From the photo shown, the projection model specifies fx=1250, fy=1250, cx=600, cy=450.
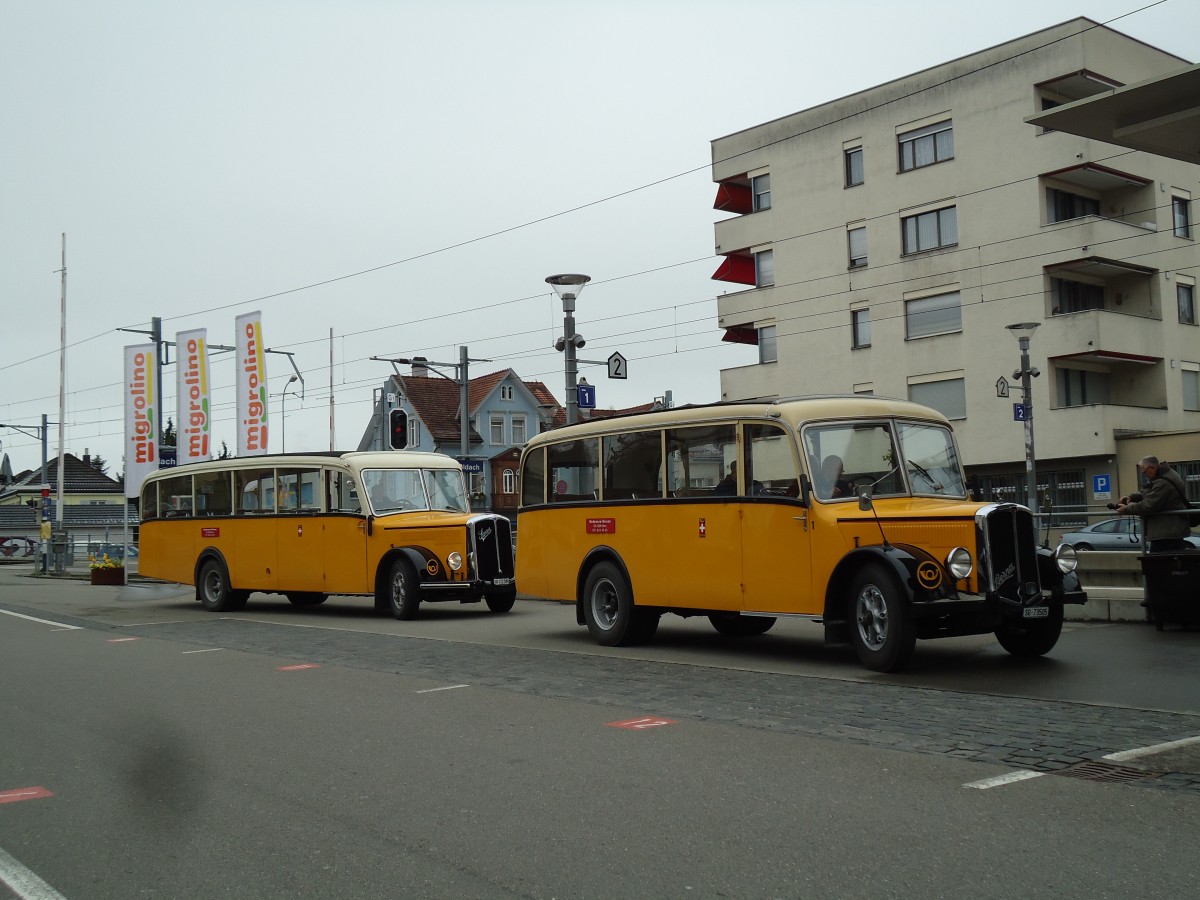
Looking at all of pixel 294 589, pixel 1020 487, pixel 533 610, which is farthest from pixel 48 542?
pixel 1020 487

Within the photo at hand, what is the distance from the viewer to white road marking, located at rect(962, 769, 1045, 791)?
6392mm

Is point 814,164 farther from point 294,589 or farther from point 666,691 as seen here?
point 666,691

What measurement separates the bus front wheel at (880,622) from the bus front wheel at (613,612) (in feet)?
10.8

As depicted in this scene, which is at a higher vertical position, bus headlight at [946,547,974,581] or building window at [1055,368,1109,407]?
building window at [1055,368,1109,407]

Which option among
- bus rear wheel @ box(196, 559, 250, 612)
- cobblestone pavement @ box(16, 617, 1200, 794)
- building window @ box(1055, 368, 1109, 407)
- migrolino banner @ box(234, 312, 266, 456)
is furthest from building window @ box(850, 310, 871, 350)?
cobblestone pavement @ box(16, 617, 1200, 794)

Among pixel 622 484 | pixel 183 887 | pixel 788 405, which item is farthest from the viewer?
pixel 622 484

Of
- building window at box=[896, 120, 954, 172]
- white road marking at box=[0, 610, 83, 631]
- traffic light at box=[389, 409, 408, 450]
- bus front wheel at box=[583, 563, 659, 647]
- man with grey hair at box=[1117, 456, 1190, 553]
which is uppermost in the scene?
building window at box=[896, 120, 954, 172]

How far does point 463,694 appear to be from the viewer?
1016 centimetres

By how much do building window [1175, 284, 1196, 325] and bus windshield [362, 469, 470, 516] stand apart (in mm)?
30803

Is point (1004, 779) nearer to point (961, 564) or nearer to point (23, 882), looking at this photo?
point (961, 564)

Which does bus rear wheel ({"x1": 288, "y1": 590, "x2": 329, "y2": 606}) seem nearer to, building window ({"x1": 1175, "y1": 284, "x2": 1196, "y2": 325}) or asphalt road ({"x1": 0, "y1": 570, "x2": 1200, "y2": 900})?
asphalt road ({"x1": 0, "y1": 570, "x2": 1200, "y2": 900})

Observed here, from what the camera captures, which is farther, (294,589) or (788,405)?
(294,589)

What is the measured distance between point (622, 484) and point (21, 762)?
777 centimetres

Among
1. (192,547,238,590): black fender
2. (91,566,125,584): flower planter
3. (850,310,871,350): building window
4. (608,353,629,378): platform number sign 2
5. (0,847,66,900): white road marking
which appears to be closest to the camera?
(0,847,66,900): white road marking
